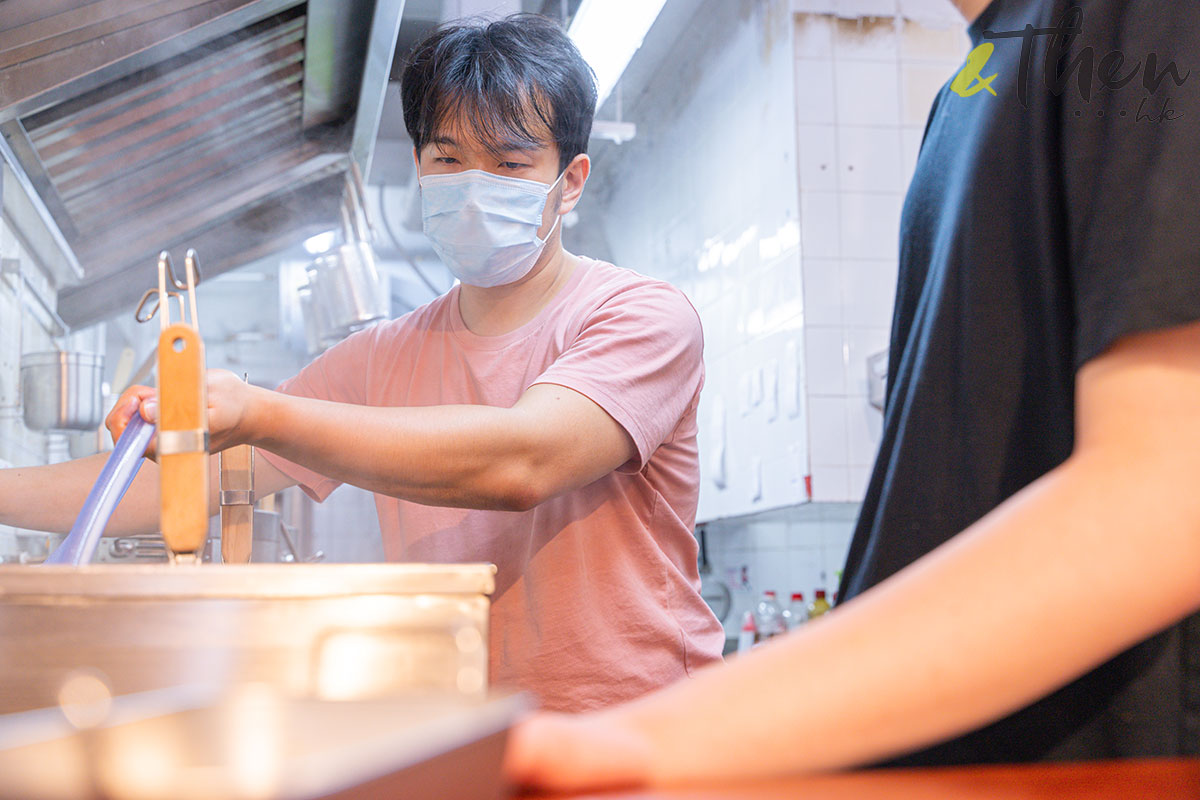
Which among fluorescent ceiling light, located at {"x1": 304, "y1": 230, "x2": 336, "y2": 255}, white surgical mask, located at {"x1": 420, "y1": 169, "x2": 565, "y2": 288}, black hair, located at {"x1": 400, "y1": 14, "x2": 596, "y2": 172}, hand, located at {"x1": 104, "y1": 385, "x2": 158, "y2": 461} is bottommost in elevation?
hand, located at {"x1": 104, "y1": 385, "x2": 158, "y2": 461}

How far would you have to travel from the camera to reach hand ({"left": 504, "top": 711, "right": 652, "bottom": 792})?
29 centimetres

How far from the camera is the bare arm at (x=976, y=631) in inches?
13.0

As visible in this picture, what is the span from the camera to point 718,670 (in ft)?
1.17


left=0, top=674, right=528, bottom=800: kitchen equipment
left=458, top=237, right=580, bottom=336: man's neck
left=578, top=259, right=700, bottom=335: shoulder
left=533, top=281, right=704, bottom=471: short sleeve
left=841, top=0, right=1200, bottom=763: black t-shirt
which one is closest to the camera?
left=0, top=674, right=528, bottom=800: kitchen equipment

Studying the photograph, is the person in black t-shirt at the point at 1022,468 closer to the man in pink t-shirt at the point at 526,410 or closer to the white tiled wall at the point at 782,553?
the man in pink t-shirt at the point at 526,410

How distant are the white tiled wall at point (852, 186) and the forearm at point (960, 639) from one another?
2673 mm

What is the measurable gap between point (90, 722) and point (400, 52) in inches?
75.3

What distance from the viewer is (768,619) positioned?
3.73m

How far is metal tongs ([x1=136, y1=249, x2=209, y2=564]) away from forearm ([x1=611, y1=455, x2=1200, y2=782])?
478 millimetres

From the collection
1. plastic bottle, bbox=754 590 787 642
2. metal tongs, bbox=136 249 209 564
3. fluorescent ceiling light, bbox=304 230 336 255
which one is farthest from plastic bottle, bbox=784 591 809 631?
metal tongs, bbox=136 249 209 564

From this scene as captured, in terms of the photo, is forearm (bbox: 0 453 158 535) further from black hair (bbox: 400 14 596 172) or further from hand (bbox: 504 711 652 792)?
hand (bbox: 504 711 652 792)

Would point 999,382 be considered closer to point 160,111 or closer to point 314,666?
point 314,666

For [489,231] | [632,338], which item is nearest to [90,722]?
[632,338]

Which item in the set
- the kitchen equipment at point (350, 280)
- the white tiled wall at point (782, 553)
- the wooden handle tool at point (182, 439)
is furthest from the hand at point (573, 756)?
the white tiled wall at point (782, 553)
